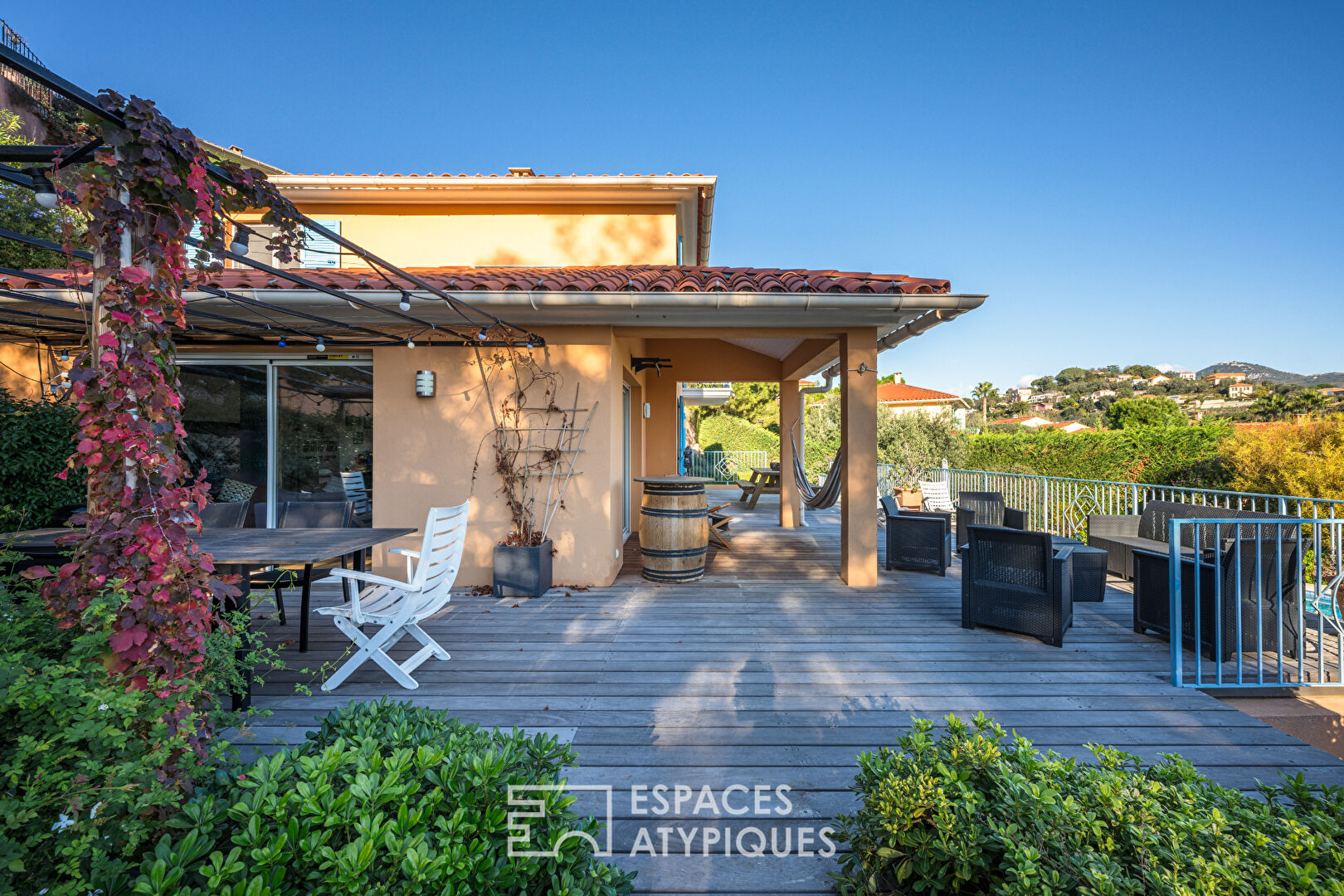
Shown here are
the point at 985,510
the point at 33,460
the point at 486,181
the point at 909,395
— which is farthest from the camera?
the point at 909,395

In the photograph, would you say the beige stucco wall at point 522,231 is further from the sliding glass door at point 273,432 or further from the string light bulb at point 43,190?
the string light bulb at point 43,190

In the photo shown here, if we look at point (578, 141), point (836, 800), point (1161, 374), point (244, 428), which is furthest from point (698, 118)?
point (1161, 374)

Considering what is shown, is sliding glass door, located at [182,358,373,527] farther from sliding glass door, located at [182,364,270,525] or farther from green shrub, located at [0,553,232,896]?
green shrub, located at [0,553,232,896]

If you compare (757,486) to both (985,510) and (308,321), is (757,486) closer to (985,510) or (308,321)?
(985,510)

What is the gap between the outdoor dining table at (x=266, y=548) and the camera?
3.05 m

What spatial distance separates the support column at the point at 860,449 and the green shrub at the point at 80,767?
4.80m

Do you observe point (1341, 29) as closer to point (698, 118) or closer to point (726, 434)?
point (698, 118)

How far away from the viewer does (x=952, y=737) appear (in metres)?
1.70

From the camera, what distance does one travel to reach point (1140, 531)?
576cm

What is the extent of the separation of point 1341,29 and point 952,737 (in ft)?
52.7

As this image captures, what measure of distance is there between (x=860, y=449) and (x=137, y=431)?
16.1ft

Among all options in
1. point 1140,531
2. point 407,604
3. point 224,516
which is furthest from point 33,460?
point 1140,531
